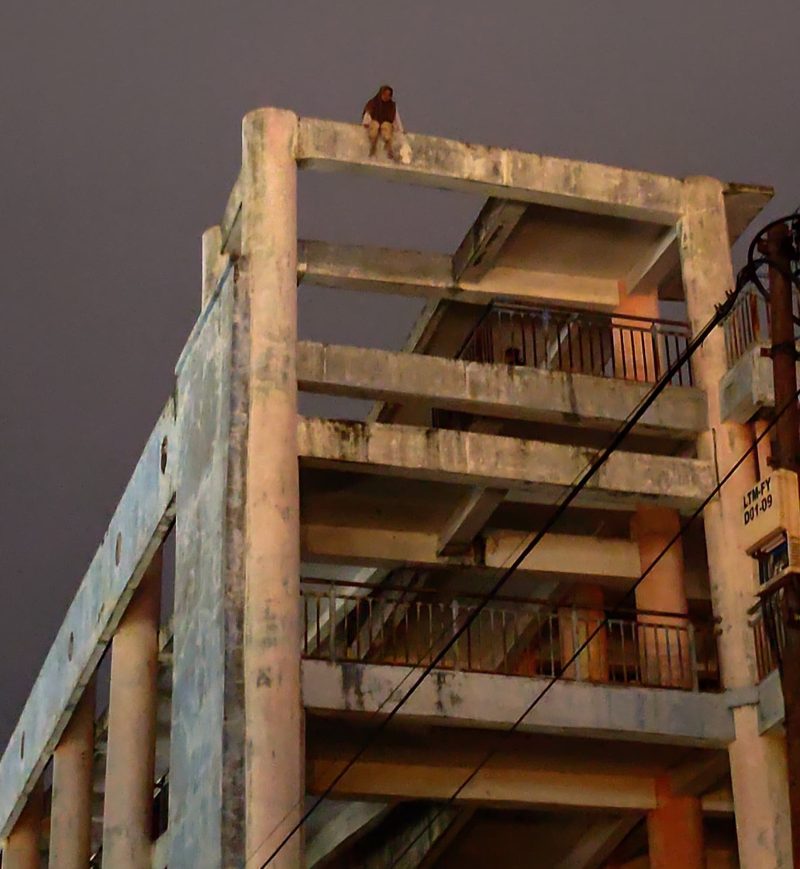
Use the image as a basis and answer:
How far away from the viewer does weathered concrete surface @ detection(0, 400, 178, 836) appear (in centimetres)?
2650

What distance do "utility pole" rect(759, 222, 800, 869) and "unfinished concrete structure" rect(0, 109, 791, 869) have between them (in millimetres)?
7248

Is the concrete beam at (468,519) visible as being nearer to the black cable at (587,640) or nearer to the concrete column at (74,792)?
the black cable at (587,640)

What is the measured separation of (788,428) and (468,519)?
10096 mm

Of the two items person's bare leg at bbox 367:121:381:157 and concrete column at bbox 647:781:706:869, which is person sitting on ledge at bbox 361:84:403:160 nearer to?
person's bare leg at bbox 367:121:381:157

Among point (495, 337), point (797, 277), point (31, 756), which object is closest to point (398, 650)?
point (495, 337)

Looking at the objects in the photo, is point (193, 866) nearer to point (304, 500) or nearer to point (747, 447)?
point (304, 500)

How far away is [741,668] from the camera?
23094 mm

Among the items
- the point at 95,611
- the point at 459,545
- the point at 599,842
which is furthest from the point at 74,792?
the point at 599,842

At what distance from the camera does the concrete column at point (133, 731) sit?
87.6ft

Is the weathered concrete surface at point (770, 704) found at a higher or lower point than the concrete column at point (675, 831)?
higher

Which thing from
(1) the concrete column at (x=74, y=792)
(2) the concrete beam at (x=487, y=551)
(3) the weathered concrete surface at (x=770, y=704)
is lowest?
(3) the weathered concrete surface at (x=770, y=704)

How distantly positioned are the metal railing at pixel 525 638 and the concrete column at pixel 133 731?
2.46 m

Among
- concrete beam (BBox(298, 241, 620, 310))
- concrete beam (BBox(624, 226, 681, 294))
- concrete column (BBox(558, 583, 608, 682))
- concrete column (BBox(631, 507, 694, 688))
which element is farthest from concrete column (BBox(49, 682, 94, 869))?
concrete beam (BBox(624, 226, 681, 294))

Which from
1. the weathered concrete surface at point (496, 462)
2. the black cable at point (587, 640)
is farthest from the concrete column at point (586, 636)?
the weathered concrete surface at point (496, 462)
